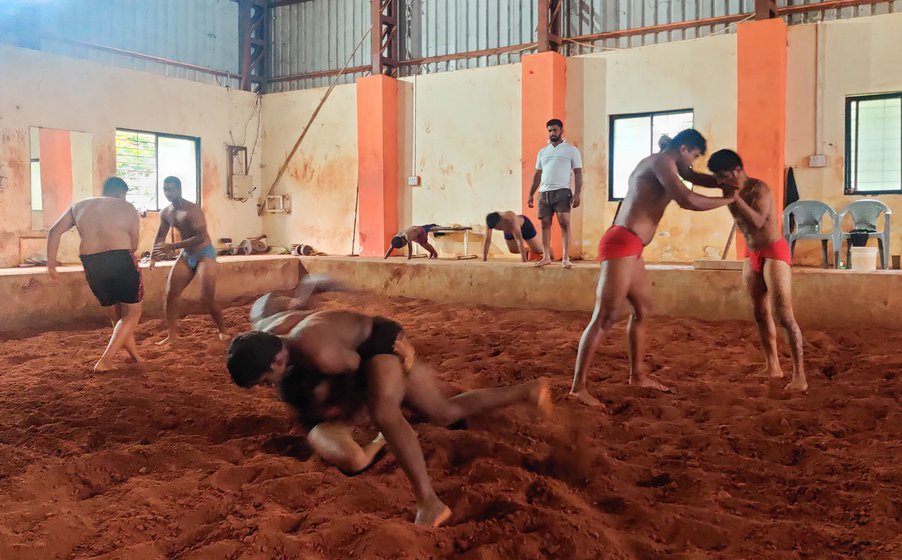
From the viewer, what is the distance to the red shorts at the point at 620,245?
452 cm

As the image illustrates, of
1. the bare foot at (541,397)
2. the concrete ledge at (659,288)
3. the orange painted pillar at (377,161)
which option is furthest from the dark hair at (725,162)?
the orange painted pillar at (377,161)

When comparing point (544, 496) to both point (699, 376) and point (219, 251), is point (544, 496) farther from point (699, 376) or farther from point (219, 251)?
point (219, 251)

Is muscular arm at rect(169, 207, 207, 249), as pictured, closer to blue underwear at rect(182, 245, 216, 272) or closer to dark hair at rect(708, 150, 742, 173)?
blue underwear at rect(182, 245, 216, 272)

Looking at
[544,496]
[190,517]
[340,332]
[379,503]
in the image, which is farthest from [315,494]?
[544,496]

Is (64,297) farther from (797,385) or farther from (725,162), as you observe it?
(797,385)

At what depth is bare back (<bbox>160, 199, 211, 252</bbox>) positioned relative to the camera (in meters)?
6.90

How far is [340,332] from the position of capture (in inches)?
119

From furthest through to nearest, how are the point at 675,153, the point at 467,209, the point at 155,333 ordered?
1. the point at 467,209
2. the point at 155,333
3. the point at 675,153

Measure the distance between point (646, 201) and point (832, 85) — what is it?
23.6 ft

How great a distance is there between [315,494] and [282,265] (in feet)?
26.9

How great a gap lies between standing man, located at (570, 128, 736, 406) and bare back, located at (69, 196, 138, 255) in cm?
385

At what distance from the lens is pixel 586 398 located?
4469 millimetres

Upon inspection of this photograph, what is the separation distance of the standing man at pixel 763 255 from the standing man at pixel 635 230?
20cm

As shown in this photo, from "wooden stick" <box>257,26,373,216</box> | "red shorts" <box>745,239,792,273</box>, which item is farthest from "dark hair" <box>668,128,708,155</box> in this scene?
"wooden stick" <box>257,26,373,216</box>
